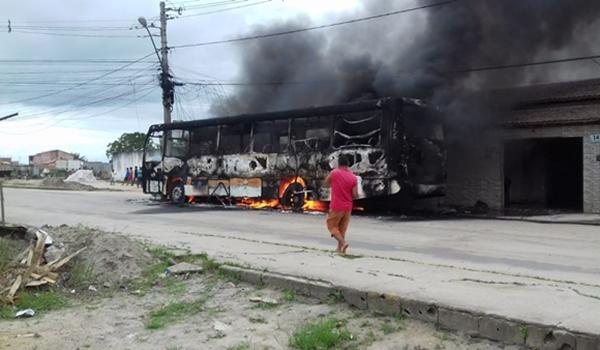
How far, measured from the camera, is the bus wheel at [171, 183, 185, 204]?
19406mm

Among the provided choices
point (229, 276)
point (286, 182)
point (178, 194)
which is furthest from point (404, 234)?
point (178, 194)

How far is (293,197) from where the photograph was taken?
16.2m

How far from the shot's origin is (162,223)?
43.4 ft

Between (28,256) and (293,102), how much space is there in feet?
52.3

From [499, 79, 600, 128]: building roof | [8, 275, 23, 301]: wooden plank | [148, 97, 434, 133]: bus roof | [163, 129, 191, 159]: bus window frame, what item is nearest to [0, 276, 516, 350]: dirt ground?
[8, 275, 23, 301]: wooden plank

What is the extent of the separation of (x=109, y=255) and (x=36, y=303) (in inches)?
54.7

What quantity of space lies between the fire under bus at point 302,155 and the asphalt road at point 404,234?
91 centimetres

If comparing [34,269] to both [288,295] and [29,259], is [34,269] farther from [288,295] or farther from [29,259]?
[288,295]

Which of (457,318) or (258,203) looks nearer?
(457,318)

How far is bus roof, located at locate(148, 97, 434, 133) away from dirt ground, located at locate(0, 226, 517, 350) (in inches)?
332

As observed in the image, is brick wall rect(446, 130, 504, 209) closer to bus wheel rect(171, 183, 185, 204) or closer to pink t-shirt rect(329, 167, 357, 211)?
bus wheel rect(171, 183, 185, 204)

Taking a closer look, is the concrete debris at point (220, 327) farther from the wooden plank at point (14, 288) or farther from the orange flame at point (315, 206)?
the orange flame at point (315, 206)

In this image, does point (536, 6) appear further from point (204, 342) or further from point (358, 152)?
point (204, 342)

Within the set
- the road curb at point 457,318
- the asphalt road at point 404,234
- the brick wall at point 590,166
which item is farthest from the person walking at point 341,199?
the brick wall at point 590,166
